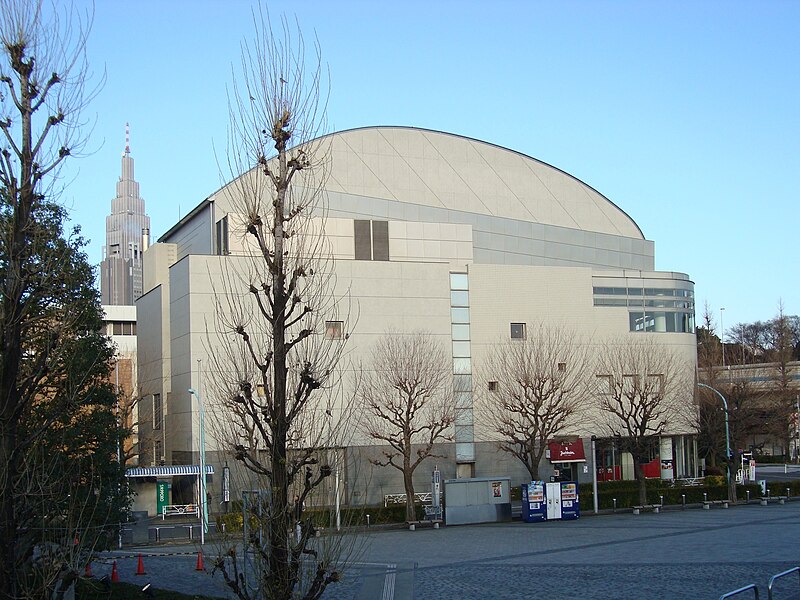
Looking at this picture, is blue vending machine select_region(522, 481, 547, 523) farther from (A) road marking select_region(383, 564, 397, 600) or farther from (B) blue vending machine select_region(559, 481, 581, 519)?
(A) road marking select_region(383, 564, 397, 600)

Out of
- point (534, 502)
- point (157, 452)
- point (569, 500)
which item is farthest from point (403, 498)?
point (157, 452)

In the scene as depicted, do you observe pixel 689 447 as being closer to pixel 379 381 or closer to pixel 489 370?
pixel 489 370

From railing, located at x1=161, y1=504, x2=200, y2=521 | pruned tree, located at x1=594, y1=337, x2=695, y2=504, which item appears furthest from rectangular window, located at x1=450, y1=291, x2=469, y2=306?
railing, located at x1=161, y1=504, x2=200, y2=521

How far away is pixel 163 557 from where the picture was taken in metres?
31.1

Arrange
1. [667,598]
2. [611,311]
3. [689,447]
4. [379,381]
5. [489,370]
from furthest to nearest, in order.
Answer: [689,447]
[611,311]
[489,370]
[379,381]
[667,598]

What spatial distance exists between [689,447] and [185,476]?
3275 cm

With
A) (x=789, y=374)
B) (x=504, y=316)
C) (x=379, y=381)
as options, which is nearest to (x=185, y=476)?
(x=379, y=381)

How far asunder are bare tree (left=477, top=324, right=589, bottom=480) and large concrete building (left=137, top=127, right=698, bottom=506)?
0.92 meters

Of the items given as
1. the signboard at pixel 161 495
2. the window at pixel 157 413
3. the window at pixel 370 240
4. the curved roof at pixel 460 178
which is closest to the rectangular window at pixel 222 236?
the window at pixel 370 240

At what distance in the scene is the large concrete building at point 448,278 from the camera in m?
48.7

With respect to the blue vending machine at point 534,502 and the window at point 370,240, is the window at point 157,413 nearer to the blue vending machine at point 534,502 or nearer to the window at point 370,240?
the window at point 370,240

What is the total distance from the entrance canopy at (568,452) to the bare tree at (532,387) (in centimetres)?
103

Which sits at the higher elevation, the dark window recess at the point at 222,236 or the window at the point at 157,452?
the dark window recess at the point at 222,236

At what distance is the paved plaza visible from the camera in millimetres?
21000
